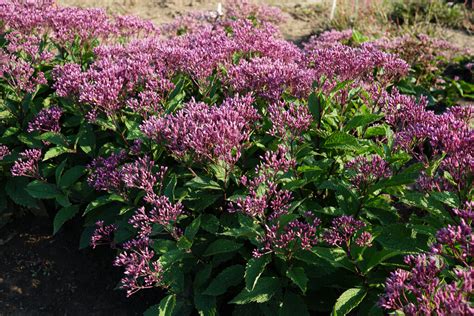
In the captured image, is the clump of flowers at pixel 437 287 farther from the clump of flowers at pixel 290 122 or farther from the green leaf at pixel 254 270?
the clump of flowers at pixel 290 122

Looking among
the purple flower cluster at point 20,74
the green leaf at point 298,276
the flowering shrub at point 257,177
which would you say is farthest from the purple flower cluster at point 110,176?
the purple flower cluster at point 20,74

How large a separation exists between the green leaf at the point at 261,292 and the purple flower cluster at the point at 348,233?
1.60 ft

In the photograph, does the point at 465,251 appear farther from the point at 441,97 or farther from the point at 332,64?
the point at 441,97

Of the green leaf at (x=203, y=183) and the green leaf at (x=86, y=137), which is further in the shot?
the green leaf at (x=86, y=137)

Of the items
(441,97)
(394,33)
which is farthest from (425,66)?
(394,33)

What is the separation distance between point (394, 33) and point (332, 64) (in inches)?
249

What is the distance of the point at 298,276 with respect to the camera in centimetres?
332

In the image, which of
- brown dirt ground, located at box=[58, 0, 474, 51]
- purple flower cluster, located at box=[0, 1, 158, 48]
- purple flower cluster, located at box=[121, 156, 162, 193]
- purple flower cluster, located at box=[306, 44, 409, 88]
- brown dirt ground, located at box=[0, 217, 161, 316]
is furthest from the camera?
brown dirt ground, located at box=[58, 0, 474, 51]

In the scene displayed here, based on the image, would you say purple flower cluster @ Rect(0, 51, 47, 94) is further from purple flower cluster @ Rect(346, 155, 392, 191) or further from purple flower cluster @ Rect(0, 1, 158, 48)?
purple flower cluster @ Rect(346, 155, 392, 191)

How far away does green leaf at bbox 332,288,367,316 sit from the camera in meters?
3.16

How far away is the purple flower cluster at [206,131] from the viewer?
3474mm

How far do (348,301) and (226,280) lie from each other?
927 mm

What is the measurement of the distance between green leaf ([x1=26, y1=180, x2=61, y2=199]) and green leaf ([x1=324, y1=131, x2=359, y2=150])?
2484 millimetres

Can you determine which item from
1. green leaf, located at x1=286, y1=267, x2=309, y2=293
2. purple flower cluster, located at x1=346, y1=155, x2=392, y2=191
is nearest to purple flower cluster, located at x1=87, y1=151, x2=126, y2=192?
green leaf, located at x1=286, y1=267, x2=309, y2=293
